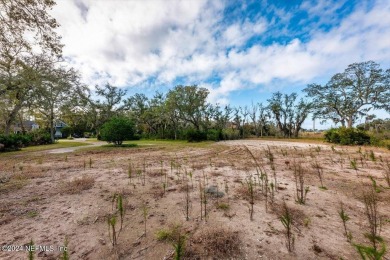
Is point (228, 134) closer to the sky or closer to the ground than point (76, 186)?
closer to the sky

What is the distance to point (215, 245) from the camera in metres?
2.00

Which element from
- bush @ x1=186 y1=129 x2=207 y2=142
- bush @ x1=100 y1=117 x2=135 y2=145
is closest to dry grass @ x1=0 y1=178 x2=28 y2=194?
bush @ x1=100 y1=117 x2=135 y2=145

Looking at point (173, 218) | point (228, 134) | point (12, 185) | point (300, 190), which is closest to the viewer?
point (173, 218)

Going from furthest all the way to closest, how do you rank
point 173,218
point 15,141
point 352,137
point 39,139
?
point 39,139 → point 352,137 → point 15,141 → point 173,218

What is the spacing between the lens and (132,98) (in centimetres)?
3594

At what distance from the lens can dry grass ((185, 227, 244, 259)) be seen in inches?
72.6

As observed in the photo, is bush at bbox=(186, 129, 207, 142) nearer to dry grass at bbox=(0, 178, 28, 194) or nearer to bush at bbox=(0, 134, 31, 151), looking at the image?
bush at bbox=(0, 134, 31, 151)

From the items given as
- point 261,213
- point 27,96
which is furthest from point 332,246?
point 27,96

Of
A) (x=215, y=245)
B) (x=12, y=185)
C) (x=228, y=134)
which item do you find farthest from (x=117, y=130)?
(x=228, y=134)

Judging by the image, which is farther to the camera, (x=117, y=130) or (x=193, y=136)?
(x=193, y=136)

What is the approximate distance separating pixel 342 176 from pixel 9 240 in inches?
266

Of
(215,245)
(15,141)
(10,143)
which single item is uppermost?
(15,141)

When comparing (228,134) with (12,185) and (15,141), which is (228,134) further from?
(12,185)

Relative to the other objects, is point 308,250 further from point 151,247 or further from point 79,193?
point 79,193
